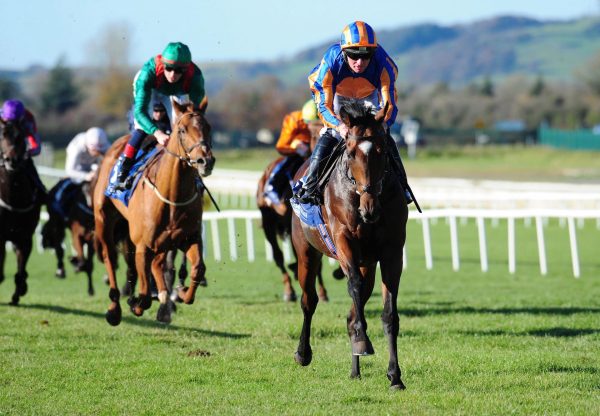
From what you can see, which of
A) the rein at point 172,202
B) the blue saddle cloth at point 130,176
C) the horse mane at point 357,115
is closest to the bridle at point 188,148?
the rein at point 172,202

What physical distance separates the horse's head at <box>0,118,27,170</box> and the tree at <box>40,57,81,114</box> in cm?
7357

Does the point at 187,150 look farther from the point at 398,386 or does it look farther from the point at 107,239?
the point at 398,386

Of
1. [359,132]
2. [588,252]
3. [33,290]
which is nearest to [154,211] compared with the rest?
[359,132]

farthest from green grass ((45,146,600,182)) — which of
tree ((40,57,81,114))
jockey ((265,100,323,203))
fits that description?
jockey ((265,100,323,203))

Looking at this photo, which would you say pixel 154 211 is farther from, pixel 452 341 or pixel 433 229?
pixel 433 229

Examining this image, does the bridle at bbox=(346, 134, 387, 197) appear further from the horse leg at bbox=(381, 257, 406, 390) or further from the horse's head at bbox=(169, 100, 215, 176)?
the horse's head at bbox=(169, 100, 215, 176)

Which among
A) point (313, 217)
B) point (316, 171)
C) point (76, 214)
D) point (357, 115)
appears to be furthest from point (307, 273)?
point (76, 214)

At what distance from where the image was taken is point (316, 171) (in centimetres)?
794

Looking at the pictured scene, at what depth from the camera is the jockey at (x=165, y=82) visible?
959 cm

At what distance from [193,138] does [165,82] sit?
49.8 inches

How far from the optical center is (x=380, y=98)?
843 cm

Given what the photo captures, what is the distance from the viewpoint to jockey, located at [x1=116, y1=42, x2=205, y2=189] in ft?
31.4

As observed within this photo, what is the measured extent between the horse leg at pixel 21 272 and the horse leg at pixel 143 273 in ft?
10.2

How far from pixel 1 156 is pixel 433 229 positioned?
16.6 meters
